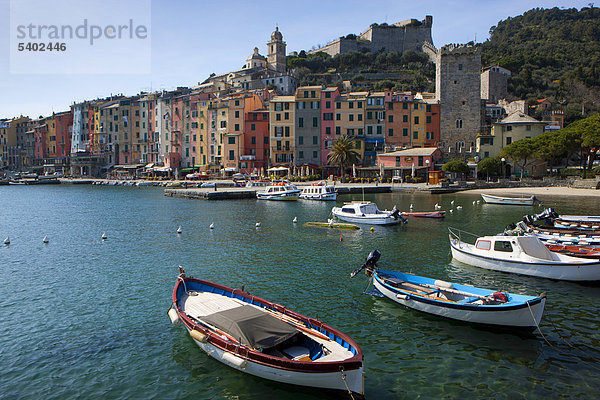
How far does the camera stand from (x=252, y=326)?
12891 millimetres

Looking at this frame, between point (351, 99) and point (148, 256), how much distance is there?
6254cm

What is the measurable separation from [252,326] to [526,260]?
569 inches

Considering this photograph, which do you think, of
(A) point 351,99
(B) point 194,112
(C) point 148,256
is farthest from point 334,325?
(B) point 194,112

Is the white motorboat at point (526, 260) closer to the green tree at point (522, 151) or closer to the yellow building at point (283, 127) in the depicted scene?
the green tree at point (522, 151)

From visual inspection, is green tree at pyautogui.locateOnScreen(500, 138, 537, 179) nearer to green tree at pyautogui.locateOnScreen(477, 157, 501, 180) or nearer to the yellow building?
green tree at pyautogui.locateOnScreen(477, 157, 501, 180)

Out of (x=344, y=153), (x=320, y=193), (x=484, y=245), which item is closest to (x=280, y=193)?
(x=320, y=193)

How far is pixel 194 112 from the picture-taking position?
100312 mm

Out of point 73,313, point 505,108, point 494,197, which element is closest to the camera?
point 73,313

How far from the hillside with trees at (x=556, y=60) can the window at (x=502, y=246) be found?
92.9 m

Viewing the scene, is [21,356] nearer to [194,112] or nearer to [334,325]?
[334,325]

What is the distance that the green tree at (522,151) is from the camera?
65619mm

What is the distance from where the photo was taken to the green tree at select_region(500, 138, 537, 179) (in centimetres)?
6562

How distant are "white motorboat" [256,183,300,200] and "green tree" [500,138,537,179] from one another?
32.8 metres

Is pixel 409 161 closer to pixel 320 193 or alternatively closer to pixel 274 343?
pixel 320 193
